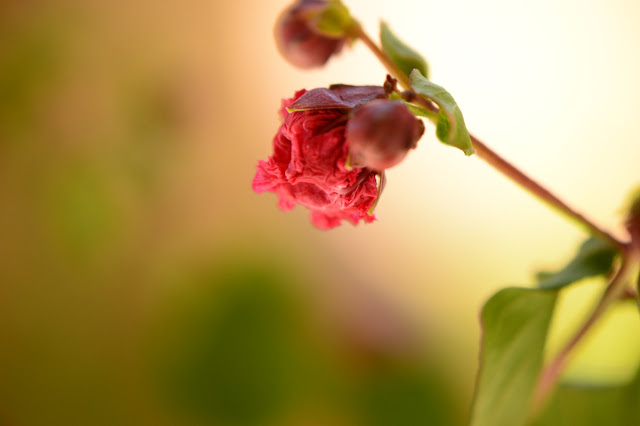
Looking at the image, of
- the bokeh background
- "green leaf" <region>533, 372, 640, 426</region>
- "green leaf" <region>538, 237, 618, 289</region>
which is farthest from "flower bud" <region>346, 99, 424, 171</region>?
the bokeh background

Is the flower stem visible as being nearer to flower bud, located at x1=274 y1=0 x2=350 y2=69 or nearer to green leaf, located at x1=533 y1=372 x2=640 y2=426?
flower bud, located at x1=274 y1=0 x2=350 y2=69

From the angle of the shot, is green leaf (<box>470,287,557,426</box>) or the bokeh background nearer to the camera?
green leaf (<box>470,287,557,426</box>)

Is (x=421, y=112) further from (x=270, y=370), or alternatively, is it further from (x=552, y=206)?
(x=270, y=370)

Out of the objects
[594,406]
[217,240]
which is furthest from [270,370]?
[594,406]

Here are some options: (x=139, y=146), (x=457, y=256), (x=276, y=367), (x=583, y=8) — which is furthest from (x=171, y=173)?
(x=583, y=8)

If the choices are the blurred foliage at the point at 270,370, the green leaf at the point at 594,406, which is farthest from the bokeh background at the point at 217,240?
the green leaf at the point at 594,406

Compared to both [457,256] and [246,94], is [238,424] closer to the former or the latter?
[457,256]
